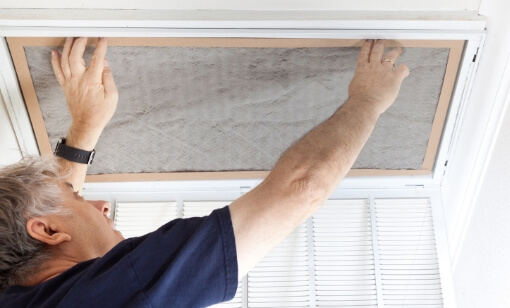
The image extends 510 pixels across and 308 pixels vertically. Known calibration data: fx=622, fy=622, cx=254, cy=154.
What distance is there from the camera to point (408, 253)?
1645mm

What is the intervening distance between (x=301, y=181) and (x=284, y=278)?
0.62 m

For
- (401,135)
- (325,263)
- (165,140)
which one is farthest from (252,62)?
(325,263)

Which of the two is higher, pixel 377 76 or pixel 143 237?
pixel 377 76

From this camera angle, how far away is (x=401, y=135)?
1607 millimetres

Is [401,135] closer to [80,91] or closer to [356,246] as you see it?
[356,246]

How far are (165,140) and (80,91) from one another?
0.28 meters

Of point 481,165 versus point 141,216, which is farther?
point 141,216

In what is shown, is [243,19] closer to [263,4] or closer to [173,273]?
[263,4]

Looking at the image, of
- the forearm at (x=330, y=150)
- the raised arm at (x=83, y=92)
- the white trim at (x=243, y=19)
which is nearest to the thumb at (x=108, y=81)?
the raised arm at (x=83, y=92)

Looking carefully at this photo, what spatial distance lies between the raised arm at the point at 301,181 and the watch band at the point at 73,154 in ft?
1.92

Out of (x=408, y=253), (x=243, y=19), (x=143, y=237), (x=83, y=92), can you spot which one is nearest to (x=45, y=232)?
(x=143, y=237)

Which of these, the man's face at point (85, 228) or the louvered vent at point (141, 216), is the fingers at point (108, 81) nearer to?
the man's face at point (85, 228)

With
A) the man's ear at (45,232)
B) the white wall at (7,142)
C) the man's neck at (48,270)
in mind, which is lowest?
the man's neck at (48,270)

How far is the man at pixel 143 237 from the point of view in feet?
3.25
